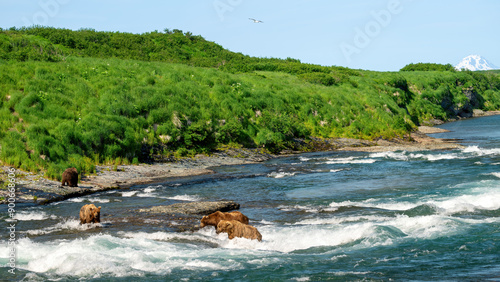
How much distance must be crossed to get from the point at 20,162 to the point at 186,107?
13.6m

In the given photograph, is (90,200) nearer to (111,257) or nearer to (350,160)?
(111,257)

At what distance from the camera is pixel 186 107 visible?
113 feet

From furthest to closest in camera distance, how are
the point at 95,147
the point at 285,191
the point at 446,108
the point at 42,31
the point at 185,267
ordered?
the point at 446,108
the point at 42,31
the point at 95,147
the point at 285,191
the point at 185,267

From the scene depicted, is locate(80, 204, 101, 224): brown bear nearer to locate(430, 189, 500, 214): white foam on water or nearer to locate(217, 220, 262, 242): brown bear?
locate(217, 220, 262, 242): brown bear

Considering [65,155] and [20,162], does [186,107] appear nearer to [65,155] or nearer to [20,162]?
[65,155]

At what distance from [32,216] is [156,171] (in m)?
10.2

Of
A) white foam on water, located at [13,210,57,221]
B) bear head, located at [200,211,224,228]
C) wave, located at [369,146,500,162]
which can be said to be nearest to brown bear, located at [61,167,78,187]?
white foam on water, located at [13,210,57,221]

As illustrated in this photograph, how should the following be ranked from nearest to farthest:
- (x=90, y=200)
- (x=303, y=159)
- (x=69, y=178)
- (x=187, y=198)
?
(x=90, y=200) → (x=187, y=198) → (x=69, y=178) → (x=303, y=159)

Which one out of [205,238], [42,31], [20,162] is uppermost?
[42,31]

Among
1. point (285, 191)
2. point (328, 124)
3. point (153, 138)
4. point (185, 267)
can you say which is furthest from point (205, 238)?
point (328, 124)

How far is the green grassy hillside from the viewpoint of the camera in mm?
25969

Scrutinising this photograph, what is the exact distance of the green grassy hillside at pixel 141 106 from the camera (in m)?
26.0

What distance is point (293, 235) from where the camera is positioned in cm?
1395

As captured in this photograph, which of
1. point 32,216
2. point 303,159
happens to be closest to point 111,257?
point 32,216
